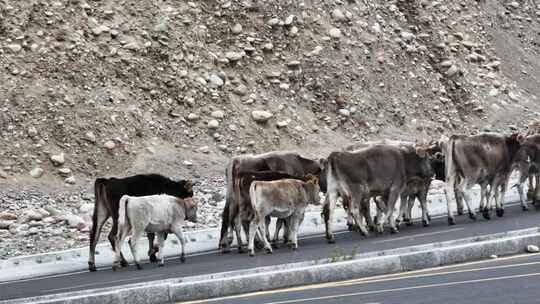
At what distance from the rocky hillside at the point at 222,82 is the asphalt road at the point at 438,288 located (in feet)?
58.1

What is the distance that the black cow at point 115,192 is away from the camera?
22797 mm

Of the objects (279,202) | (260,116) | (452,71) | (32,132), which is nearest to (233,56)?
(260,116)

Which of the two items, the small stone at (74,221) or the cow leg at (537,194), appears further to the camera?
the small stone at (74,221)

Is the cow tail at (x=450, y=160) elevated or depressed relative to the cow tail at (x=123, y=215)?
elevated

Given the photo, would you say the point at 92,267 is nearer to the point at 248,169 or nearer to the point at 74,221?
the point at 74,221

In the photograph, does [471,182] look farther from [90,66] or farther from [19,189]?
[90,66]

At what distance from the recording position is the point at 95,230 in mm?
22906

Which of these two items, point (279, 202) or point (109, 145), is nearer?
point (279, 202)

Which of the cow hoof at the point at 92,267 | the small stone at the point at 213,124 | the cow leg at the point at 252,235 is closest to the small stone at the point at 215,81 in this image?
the small stone at the point at 213,124

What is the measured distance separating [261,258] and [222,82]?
1749 cm

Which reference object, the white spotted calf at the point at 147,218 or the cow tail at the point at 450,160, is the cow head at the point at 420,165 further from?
the white spotted calf at the point at 147,218

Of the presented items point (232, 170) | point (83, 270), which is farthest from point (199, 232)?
point (83, 270)

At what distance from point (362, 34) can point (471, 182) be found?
56.2 ft

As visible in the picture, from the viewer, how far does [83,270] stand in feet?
74.8
